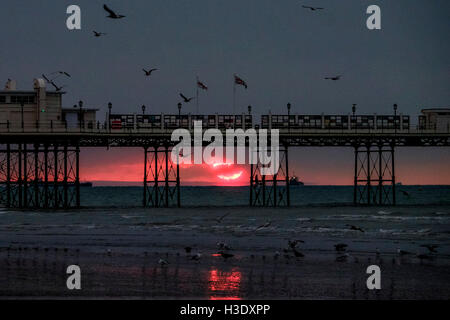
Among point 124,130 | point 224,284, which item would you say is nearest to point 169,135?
point 124,130

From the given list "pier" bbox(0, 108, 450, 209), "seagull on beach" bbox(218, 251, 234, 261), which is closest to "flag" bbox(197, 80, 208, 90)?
"pier" bbox(0, 108, 450, 209)

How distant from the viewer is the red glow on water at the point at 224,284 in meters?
17.8

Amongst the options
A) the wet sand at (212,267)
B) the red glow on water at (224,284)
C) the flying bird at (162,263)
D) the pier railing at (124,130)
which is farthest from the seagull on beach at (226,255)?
the pier railing at (124,130)

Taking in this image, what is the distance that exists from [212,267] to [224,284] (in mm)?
3616

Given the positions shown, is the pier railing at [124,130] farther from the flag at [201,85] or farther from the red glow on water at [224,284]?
the red glow on water at [224,284]

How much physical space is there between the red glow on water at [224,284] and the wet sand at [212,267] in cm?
3

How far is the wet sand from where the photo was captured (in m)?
18.6

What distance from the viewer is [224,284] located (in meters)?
19.7

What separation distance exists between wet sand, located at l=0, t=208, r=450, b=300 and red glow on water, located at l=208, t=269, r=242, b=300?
0.03 m

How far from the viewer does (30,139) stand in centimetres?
6719
